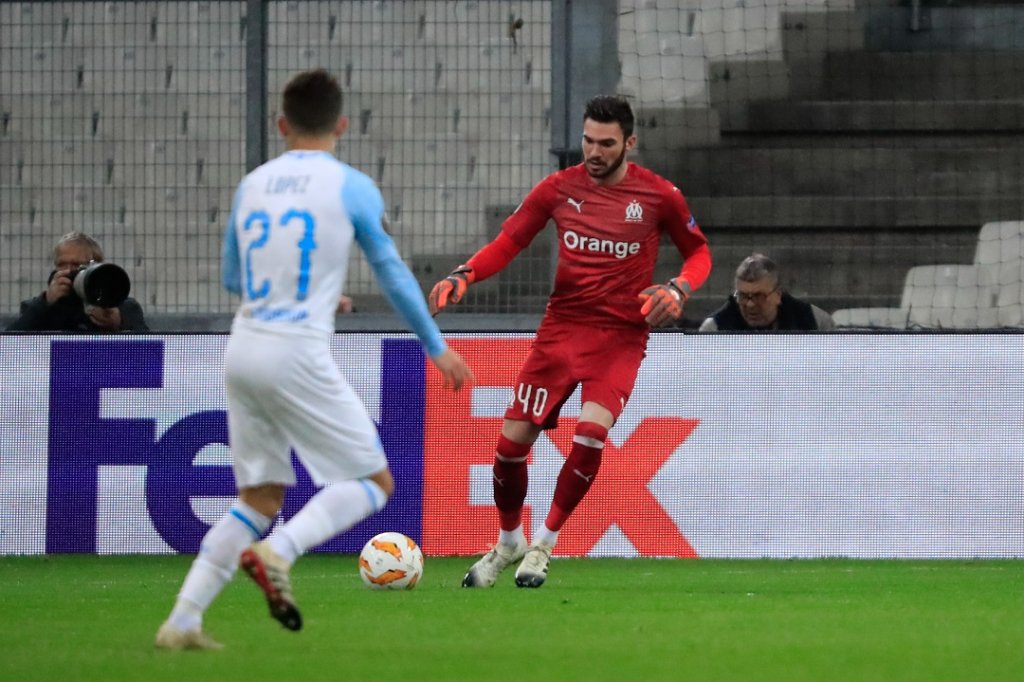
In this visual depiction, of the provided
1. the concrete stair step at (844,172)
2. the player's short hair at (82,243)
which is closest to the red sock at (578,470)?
the player's short hair at (82,243)

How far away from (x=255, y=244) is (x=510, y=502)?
3.02m

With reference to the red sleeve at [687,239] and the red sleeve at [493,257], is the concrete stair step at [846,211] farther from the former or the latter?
the red sleeve at [493,257]

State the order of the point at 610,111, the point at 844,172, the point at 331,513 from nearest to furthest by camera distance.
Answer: the point at 331,513, the point at 610,111, the point at 844,172

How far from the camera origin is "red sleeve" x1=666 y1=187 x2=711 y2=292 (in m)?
7.64

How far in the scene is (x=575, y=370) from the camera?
24.8 feet

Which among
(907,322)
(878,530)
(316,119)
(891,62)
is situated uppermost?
(891,62)

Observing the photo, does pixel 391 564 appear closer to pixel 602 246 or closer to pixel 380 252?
pixel 602 246

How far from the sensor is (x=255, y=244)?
4.94 m

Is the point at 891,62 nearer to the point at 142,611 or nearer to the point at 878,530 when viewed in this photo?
the point at 878,530

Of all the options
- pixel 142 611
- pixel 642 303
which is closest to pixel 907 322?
pixel 642 303

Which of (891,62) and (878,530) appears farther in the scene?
(891,62)

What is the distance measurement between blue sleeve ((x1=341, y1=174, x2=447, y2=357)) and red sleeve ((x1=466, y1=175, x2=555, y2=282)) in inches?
101

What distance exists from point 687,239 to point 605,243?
40cm

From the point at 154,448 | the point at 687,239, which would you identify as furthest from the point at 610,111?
the point at 154,448
